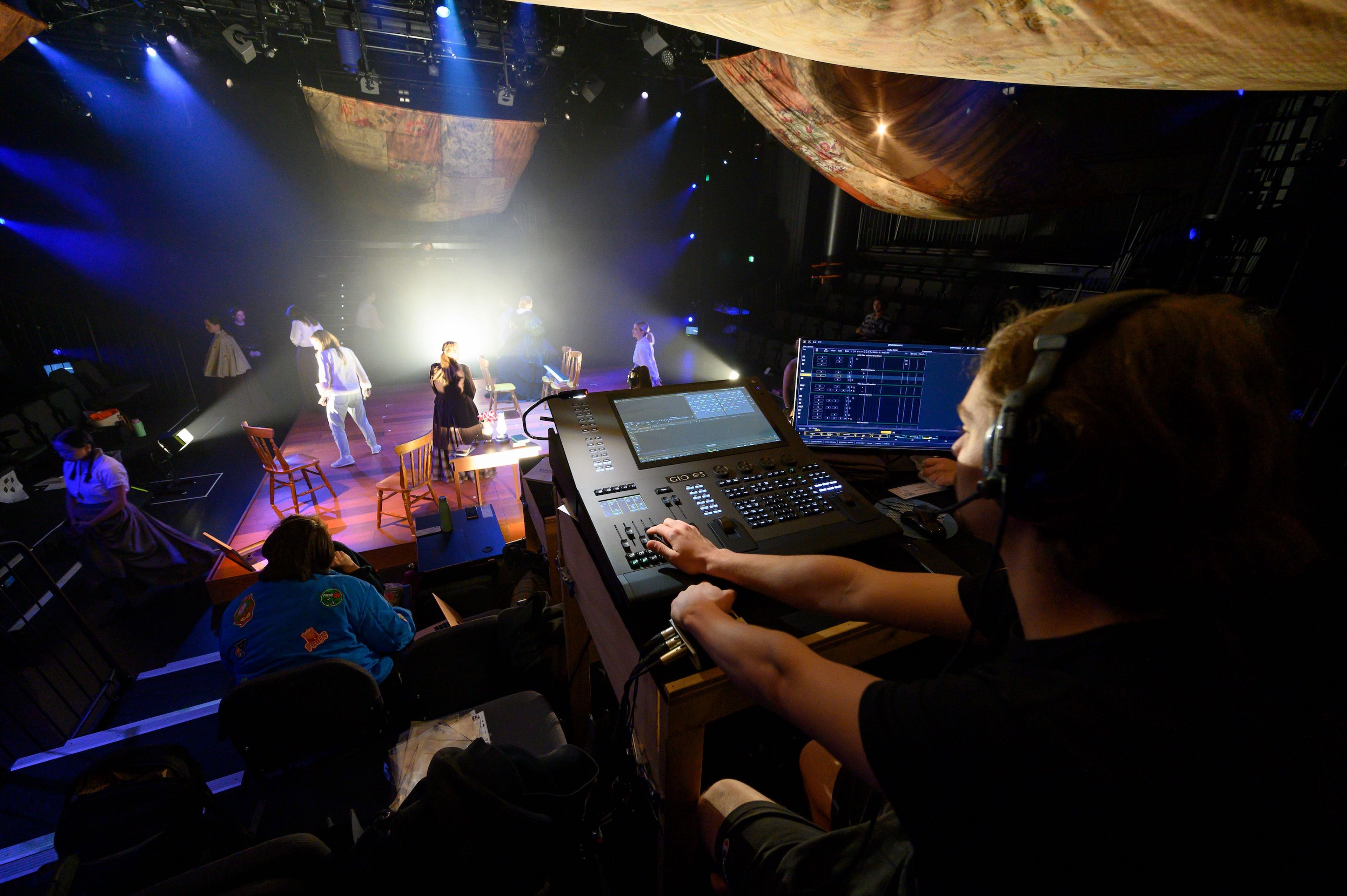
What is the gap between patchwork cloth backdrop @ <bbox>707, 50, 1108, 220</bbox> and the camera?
2291 millimetres

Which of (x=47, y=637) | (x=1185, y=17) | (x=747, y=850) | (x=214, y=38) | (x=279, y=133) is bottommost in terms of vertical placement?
(x=47, y=637)

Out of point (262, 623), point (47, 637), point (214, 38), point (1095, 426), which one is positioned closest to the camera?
point (1095, 426)

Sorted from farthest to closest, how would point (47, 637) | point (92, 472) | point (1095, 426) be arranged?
point (92, 472) → point (47, 637) → point (1095, 426)

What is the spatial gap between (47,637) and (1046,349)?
509cm

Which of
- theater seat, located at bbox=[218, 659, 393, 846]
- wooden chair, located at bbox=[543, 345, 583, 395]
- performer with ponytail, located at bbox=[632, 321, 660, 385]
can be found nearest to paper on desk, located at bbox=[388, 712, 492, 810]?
theater seat, located at bbox=[218, 659, 393, 846]

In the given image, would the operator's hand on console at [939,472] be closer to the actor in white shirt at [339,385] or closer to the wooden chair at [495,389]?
the wooden chair at [495,389]

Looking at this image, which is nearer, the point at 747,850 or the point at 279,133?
the point at 747,850

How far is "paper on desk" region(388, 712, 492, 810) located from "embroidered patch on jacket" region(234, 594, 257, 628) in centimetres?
70

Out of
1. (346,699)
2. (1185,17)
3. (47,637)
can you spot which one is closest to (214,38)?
(47,637)

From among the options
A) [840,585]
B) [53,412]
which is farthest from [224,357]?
[840,585]

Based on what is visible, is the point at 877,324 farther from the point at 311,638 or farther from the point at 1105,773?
the point at 1105,773

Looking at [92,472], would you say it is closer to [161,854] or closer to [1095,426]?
[161,854]

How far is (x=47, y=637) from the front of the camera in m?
3.09

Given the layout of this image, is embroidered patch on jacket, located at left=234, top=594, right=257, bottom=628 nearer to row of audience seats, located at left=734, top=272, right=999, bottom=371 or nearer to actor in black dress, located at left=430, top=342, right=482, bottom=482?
actor in black dress, located at left=430, top=342, right=482, bottom=482
